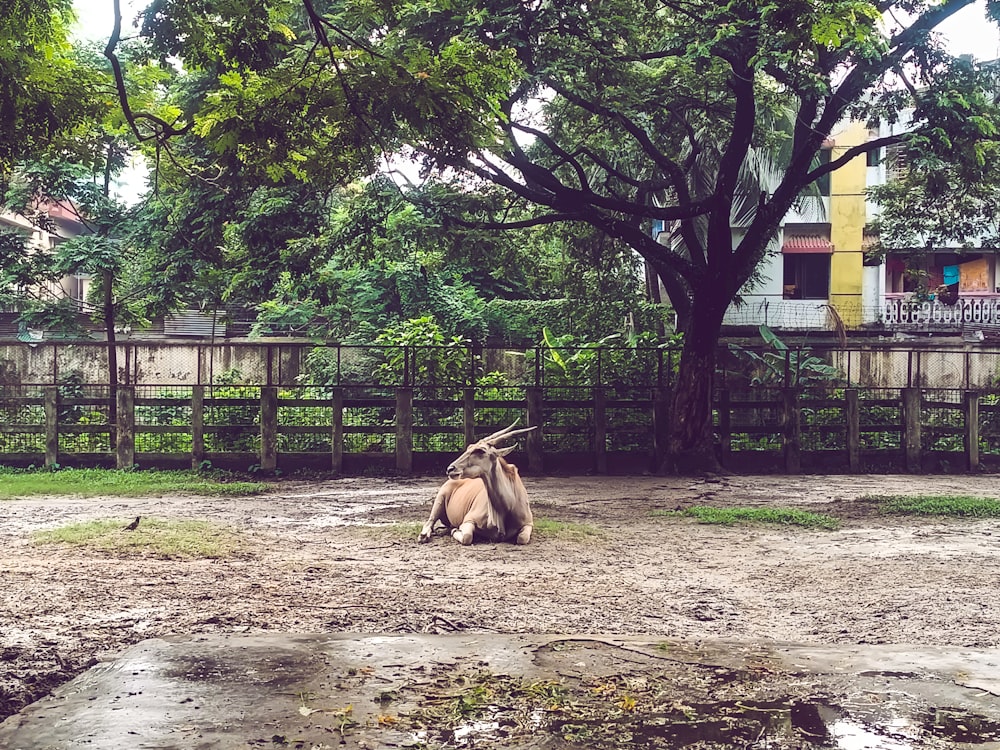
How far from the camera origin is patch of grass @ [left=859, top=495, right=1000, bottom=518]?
472 inches

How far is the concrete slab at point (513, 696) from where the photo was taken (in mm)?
4363

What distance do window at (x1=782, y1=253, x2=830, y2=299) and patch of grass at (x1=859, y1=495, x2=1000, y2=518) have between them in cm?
1734

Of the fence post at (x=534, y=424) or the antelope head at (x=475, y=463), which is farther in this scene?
the fence post at (x=534, y=424)

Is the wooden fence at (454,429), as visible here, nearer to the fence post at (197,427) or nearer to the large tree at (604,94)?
the fence post at (197,427)

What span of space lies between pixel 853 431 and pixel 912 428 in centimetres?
95

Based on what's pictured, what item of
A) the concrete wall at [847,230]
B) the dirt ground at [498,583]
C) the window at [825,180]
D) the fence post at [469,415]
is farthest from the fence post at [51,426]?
the concrete wall at [847,230]

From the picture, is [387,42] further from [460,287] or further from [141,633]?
[460,287]

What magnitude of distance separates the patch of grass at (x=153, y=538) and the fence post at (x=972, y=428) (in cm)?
1197

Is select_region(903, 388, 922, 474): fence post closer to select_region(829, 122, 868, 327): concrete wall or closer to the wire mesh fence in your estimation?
the wire mesh fence

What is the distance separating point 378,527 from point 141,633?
468 cm

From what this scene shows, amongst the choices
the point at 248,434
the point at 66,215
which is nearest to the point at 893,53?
the point at 248,434

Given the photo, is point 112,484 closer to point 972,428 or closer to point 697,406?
point 697,406

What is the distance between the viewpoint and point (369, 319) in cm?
2509

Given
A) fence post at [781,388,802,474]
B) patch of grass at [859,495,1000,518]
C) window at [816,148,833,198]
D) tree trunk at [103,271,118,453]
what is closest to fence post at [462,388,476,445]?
fence post at [781,388,802,474]
